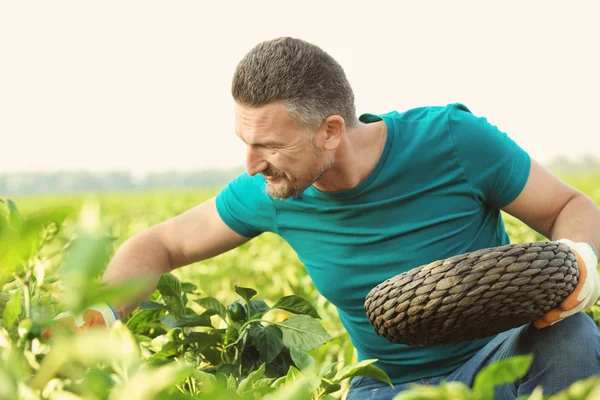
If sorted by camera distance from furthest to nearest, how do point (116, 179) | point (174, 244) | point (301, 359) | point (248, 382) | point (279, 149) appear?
point (116, 179) < point (174, 244) < point (279, 149) < point (301, 359) < point (248, 382)

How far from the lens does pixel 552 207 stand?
1.86 m

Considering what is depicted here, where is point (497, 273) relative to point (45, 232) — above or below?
below

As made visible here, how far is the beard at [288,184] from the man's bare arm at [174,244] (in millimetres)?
277

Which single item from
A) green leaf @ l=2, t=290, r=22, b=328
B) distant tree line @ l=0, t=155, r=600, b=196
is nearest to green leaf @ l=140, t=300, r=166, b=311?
green leaf @ l=2, t=290, r=22, b=328

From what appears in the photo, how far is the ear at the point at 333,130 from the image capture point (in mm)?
1857

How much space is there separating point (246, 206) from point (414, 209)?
46 cm

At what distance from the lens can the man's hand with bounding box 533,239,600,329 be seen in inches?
54.1

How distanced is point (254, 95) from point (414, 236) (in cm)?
54

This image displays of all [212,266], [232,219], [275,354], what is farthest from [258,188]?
[212,266]

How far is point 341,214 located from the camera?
190 centimetres

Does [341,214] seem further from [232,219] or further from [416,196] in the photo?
[232,219]

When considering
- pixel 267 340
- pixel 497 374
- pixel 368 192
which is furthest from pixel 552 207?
pixel 497 374

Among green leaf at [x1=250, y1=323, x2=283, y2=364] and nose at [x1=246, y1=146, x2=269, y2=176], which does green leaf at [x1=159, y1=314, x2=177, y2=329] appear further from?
nose at [x1=246, y1=146, x2=269, y2=176]

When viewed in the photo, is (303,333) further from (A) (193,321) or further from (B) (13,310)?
(B) (13,310)
